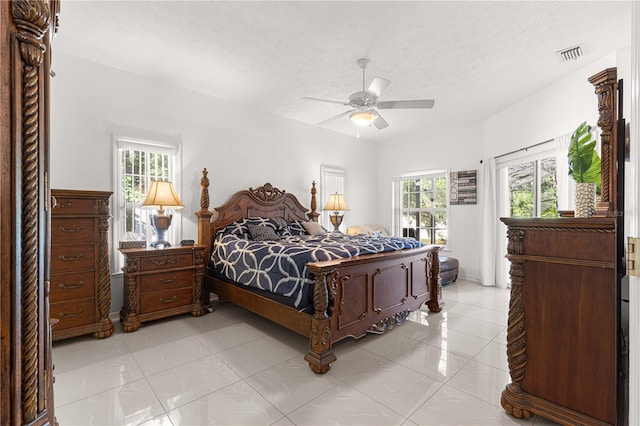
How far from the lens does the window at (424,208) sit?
19.3 ft

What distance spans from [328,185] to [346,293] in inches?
136

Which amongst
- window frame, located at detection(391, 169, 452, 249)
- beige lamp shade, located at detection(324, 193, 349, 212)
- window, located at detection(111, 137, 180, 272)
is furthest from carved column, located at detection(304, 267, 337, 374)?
window frame, located at detection(391, 169, 452, 249)

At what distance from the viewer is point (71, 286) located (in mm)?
2801

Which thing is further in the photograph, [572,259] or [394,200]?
[394,200]

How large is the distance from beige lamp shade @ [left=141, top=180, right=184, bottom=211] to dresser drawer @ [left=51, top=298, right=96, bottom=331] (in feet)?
3.44

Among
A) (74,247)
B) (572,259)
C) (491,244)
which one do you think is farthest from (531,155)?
(74,247)

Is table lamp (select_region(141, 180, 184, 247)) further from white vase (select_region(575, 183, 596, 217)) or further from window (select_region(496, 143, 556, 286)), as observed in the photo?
window (select_region(496, 143, 556, 286))

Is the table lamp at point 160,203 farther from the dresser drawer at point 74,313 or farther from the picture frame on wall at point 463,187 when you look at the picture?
the picture frame on wall at point 463,187

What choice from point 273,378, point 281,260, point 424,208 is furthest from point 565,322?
point 424,208

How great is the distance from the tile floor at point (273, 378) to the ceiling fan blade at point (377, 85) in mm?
2328

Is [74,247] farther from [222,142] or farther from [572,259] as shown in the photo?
[572,259]

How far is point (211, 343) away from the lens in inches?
110

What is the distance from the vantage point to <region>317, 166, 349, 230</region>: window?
5.62 meters

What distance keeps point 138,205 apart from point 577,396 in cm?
414
